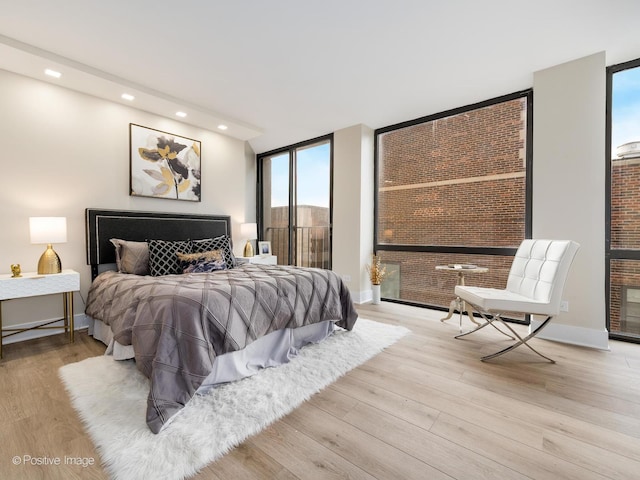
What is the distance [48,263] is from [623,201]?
547cm

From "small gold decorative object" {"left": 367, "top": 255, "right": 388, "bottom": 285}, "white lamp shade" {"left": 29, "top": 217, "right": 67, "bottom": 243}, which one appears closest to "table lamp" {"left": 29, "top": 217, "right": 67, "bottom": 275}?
"white lamp shade" {"left": 29, "top": 217, "right": 67, "bottom": 243}

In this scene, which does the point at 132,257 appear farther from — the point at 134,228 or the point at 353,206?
the point at 353,206

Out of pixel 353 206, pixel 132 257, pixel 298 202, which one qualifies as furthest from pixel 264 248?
pixel 132 257

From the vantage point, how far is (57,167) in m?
3.23

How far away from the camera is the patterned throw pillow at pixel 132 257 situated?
331 cm

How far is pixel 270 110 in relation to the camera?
404 centimetres

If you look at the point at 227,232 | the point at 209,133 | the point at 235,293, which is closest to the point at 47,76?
the point at 209,133

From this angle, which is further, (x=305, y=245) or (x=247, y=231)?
→ (x=305, y=245)

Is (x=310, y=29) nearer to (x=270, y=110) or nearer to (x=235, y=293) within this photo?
(x=270, y=110)

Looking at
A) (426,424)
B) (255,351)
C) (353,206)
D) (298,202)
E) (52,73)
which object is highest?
(52,73)

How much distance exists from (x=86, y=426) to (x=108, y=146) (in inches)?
125

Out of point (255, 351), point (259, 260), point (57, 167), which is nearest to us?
point (255, 351)

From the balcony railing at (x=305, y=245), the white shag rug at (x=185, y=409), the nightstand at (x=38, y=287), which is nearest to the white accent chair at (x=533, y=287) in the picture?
the white shag rug at (x=185, y=409)

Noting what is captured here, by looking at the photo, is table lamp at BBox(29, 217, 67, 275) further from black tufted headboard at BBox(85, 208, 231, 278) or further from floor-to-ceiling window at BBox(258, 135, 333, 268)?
floor-to-ceiling window at BBox(258, 135, 333, 268)
